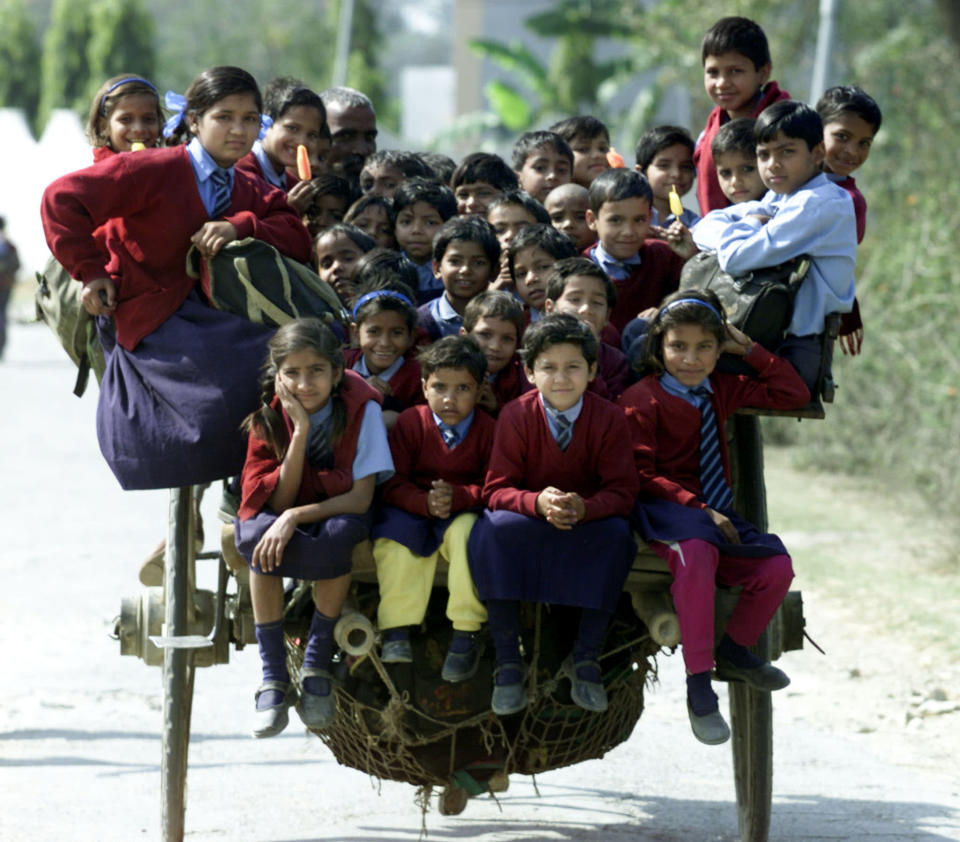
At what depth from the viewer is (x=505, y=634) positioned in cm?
377

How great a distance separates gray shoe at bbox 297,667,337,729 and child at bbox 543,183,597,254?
176 centimetres

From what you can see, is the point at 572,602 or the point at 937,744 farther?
the point at 937,744

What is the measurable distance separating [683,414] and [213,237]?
3.77 ft

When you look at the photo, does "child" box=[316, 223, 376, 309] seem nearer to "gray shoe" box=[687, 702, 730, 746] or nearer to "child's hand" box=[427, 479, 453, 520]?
"child's hand" box=[427, 479, 453, 520]

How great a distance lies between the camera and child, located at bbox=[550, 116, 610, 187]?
567cm


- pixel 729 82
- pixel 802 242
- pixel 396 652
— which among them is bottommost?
pixel 396 652

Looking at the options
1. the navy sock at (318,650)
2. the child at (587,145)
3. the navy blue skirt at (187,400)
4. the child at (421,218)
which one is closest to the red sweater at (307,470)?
the navy blue skirt at (187,400)

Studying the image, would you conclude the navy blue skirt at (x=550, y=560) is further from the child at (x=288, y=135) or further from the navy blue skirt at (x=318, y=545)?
the child at (x=288, y=135)

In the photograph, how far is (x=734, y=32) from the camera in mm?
4801

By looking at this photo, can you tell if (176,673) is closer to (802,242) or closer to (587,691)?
(587,691)

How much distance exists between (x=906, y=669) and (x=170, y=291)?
4519mm

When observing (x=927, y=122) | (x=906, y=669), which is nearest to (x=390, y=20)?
(x=927, y=122)

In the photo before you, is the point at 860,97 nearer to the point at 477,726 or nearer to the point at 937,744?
the point at 477,726

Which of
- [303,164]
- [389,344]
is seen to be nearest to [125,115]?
[303,164]
